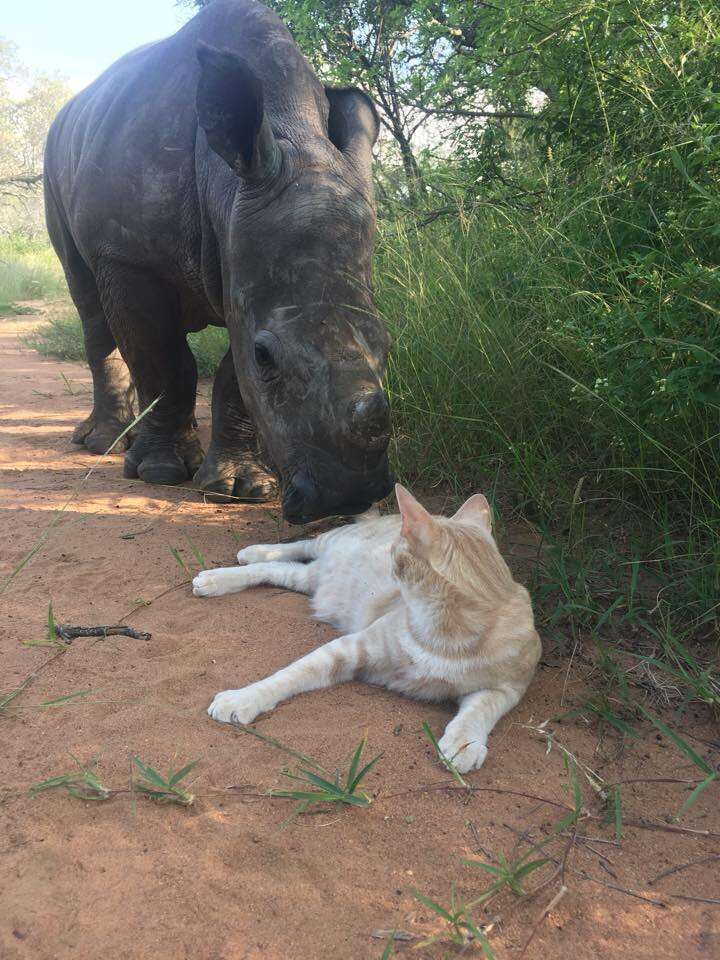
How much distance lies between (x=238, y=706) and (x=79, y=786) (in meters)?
0.45

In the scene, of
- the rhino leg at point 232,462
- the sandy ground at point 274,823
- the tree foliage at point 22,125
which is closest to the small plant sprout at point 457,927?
the sandy ground at point 274,823

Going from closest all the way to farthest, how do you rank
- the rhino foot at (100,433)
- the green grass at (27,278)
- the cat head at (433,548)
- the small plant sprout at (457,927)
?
the small plant sprout at (457,927) → the cat head at (433,548) → the rhino foot at (100,433) → the green grass at (27,278)

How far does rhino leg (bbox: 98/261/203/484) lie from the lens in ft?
13.3

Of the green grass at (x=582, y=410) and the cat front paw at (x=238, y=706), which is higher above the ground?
the green grass at (x=582, y=410)

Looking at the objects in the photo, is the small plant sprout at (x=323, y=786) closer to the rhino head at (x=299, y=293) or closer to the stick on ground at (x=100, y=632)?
the stick on ground at (x=100, y=632)

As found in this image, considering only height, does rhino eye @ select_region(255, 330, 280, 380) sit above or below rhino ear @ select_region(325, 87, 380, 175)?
below

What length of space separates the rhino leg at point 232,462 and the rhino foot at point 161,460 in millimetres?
196

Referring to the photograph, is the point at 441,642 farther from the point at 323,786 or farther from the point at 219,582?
the point at 219,582

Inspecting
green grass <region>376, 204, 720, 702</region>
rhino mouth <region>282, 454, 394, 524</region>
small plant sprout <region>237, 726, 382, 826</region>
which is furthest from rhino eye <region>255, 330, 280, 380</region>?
small plant sprout <region>237, 726, 382, 826</region>

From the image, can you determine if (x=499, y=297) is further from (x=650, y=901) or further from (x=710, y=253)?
(x=650, y=901)

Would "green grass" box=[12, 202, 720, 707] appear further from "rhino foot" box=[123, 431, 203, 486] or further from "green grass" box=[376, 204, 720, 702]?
"rhino foot" box=[123, 431, 203, 486]

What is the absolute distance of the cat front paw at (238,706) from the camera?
6.91ft

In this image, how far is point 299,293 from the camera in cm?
289

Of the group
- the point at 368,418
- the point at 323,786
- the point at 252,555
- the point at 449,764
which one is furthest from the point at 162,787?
the point at 252,555
